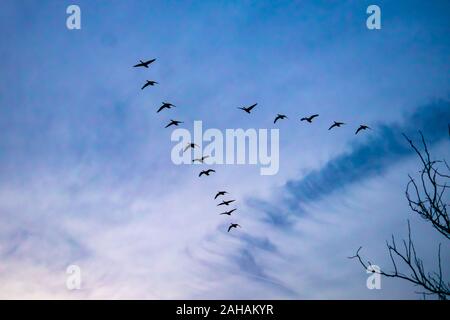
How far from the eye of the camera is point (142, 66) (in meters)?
22.9
